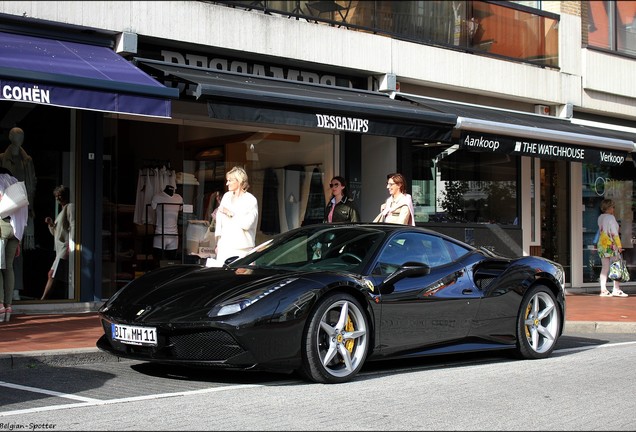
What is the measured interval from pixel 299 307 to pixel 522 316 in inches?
111

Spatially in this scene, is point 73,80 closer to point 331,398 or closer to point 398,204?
point 398,204

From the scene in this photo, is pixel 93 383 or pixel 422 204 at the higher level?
pixel 422 204

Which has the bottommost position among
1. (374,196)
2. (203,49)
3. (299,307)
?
(299,307)

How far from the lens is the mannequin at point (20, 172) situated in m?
11.4

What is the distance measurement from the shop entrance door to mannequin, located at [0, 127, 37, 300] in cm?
1027

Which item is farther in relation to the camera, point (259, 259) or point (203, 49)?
point (203, 49)

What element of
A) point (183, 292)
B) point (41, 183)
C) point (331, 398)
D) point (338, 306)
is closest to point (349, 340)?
point (338, 306)

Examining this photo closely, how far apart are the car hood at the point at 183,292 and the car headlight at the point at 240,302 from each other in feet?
0.19

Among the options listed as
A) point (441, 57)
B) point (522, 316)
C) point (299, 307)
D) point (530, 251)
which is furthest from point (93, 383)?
point (530, 251)

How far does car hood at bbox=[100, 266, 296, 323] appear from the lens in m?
6.77

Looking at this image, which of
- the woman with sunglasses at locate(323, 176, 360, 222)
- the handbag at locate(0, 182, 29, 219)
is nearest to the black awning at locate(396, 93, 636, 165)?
the woman with sunglasses at locate(323, 176, 360, 222)

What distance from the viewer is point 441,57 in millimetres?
15344

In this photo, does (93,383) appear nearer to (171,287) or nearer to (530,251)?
(171,287)

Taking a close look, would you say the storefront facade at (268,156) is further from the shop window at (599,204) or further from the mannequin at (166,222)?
the shop window at (599,204)
